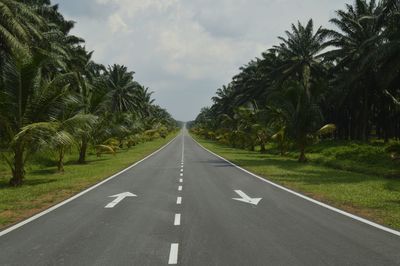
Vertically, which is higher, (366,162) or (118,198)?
(366,162)

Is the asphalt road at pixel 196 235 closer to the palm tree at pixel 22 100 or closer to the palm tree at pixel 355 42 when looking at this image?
the palm tree at pixel 22 100

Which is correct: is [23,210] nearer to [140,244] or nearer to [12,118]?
[140,244]

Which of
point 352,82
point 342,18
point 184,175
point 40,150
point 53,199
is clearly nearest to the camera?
point 53,199

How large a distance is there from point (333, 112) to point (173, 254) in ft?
207

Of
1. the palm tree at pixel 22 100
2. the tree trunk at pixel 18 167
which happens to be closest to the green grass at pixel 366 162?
the palm tree at pixel 22 100

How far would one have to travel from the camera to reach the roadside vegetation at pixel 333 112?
57.4 ft

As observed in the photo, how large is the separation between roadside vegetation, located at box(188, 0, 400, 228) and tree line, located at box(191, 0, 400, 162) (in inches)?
3.1

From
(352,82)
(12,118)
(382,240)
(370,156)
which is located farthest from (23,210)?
(352,82)

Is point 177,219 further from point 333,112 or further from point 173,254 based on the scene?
point 333,112

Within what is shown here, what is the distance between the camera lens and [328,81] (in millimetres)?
49000

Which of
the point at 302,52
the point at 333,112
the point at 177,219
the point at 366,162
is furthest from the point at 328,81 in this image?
the point at 177,219

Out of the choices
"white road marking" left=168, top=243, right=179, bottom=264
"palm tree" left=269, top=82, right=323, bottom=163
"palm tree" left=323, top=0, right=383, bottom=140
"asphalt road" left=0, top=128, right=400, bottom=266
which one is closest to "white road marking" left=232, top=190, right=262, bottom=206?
"asphalt road" left=0, top=128, right=400, bottom=266

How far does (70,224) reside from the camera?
9320 millimetres

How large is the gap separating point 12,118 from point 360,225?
1433cm
